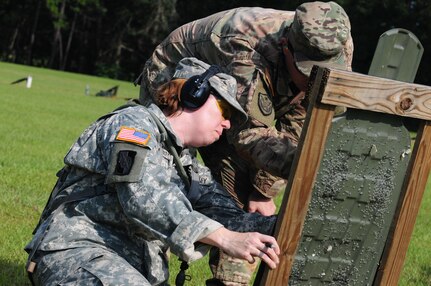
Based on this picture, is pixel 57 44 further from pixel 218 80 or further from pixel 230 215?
pixel 218 80

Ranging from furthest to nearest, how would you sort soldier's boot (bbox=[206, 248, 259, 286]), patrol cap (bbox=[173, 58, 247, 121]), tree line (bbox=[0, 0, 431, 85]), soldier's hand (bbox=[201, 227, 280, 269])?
1. tree line (bbox=[0, 0, 431, 85])
2. soldier's boot (bbox=[206, 248, 259, 286])
3. patrol cap (bbox=[173, 58, 247, 121])
4. soldier's hand (bbox=[201, 227, 280, 269])

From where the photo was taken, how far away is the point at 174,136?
353cm

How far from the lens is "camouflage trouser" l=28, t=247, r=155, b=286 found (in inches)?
129

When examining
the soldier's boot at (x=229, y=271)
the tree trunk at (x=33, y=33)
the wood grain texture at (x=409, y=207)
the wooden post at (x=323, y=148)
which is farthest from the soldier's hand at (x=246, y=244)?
the tree trunk at (x=33, y=33)

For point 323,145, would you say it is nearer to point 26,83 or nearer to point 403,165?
point 403,165

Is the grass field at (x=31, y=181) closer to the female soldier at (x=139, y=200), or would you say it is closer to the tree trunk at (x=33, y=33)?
the female soldier at (x=139, y=200)

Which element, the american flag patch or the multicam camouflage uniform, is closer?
the american flag patch

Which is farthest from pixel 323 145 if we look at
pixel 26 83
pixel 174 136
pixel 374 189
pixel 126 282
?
pixel 26 83

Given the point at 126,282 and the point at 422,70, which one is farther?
the point at 422,70

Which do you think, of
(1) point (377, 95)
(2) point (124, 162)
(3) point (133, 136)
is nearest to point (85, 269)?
(2) point (124, 162)

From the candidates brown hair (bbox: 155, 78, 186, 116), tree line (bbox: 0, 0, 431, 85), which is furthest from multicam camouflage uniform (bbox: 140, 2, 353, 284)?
tree line (bbox: 0, 0, 431, 85)

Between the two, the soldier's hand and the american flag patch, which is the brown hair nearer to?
the american flag patch

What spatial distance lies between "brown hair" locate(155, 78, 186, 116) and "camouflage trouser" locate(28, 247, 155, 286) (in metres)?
0.68

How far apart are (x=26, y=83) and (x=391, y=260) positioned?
2623 centimetres
